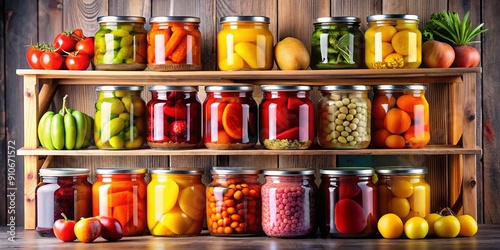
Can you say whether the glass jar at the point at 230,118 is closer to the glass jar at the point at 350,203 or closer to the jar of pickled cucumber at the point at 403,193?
the glass jar at the point at 350,203

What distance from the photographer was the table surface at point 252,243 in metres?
2.28

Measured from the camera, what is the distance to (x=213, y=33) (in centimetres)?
268

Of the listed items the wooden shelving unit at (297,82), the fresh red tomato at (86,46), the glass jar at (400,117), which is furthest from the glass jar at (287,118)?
the fresh red tomato at (86,46)

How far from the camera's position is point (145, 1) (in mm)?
2689

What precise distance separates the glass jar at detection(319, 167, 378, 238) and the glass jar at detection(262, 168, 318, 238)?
0.05m

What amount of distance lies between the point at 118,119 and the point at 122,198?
228 millimetres

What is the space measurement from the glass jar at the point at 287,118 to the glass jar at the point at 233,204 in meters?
0.12

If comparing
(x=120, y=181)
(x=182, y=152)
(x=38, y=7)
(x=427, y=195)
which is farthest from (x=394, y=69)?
(x=38, y=7)

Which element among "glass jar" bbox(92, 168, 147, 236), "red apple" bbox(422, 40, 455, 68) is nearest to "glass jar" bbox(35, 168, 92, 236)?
"glass jar" bbox(92, 168, 147, 236)

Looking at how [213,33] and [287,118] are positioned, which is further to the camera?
[213,33]

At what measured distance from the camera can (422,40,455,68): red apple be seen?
247cm

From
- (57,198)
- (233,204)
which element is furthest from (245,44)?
(57,198)

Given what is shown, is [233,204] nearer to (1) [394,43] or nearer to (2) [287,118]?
(2) [287,118]

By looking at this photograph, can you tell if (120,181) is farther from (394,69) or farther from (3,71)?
(394,69)
